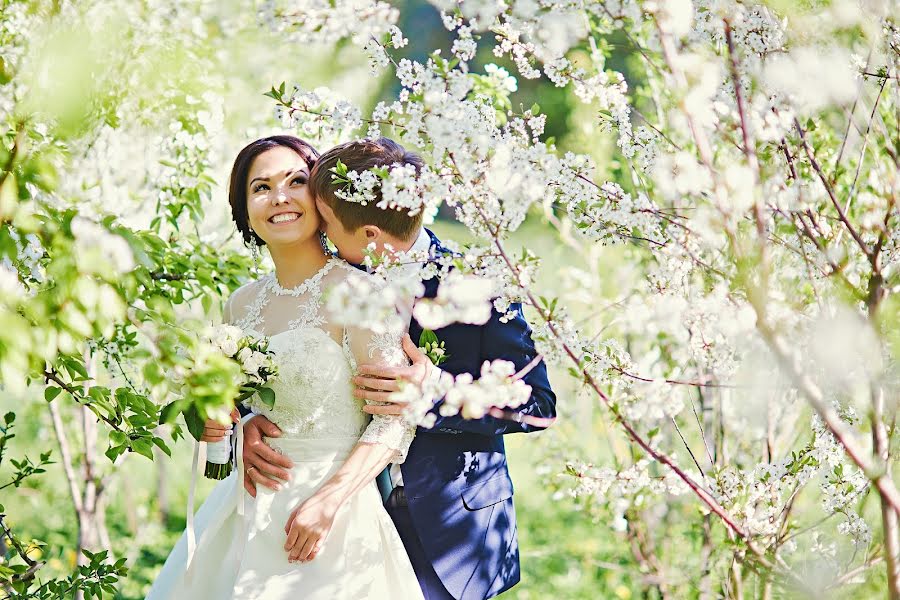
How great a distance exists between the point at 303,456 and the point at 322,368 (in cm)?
24

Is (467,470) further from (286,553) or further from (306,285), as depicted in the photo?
(306,285)

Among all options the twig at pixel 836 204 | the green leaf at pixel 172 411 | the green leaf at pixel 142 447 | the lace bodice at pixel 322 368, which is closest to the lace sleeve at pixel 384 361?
the lace bodice at pixel 322 368

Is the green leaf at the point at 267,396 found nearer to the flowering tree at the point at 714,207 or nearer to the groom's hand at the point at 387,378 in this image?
the groom's hand at the point at 387,378

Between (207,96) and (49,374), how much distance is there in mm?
1288

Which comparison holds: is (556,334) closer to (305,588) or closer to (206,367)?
(206,367)

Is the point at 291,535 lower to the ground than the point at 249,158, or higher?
lower

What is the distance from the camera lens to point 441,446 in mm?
2461

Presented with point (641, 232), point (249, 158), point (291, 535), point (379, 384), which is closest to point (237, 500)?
point (291, 535)

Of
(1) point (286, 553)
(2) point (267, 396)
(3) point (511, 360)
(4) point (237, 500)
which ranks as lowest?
(1) point (286, 553)

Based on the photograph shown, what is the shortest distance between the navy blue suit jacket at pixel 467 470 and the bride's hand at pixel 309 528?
276 mm

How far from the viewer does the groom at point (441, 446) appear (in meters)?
2.36

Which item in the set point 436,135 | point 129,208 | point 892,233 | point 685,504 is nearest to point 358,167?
point 436,135

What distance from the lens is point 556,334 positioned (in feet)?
5.76

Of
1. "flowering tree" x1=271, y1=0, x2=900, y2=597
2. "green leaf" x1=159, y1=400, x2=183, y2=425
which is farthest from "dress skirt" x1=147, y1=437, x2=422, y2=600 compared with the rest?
"green leaf" x1=159, y1=400, x2=183, y2=425
